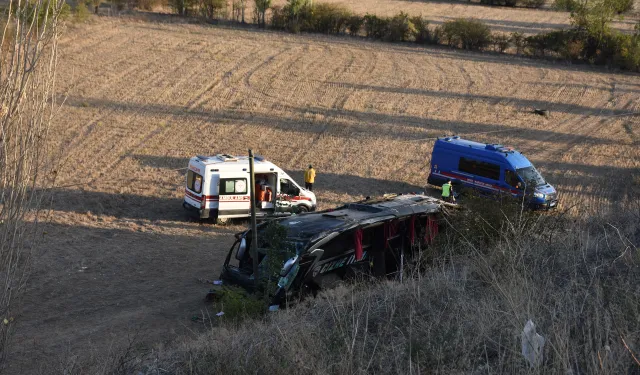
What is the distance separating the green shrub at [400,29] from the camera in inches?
1799

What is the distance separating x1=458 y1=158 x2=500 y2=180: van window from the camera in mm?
21109

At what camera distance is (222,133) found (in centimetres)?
2591

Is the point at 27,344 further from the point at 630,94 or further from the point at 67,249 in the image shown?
the point at 630,94

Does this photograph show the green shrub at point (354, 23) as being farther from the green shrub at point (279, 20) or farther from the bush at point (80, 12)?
the bush at point (80, 12)

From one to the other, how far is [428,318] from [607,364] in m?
2.16

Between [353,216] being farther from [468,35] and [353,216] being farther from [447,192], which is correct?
[468,35]

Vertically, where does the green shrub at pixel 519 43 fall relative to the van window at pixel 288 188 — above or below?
above

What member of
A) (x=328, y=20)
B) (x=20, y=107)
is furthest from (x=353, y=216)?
(x=328, y=20)

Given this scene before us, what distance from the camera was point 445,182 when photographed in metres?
21.9

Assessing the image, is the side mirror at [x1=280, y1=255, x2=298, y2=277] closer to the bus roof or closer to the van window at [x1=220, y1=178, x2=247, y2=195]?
the bus roof

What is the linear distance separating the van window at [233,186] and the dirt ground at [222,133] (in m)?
0.95

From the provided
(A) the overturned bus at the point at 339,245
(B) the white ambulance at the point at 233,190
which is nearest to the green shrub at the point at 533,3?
(B) the white ambulance at the point at 233,190

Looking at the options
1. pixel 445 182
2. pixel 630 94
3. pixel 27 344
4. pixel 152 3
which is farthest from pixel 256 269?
pixel 152 3

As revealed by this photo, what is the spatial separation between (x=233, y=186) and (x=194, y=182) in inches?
38.9
